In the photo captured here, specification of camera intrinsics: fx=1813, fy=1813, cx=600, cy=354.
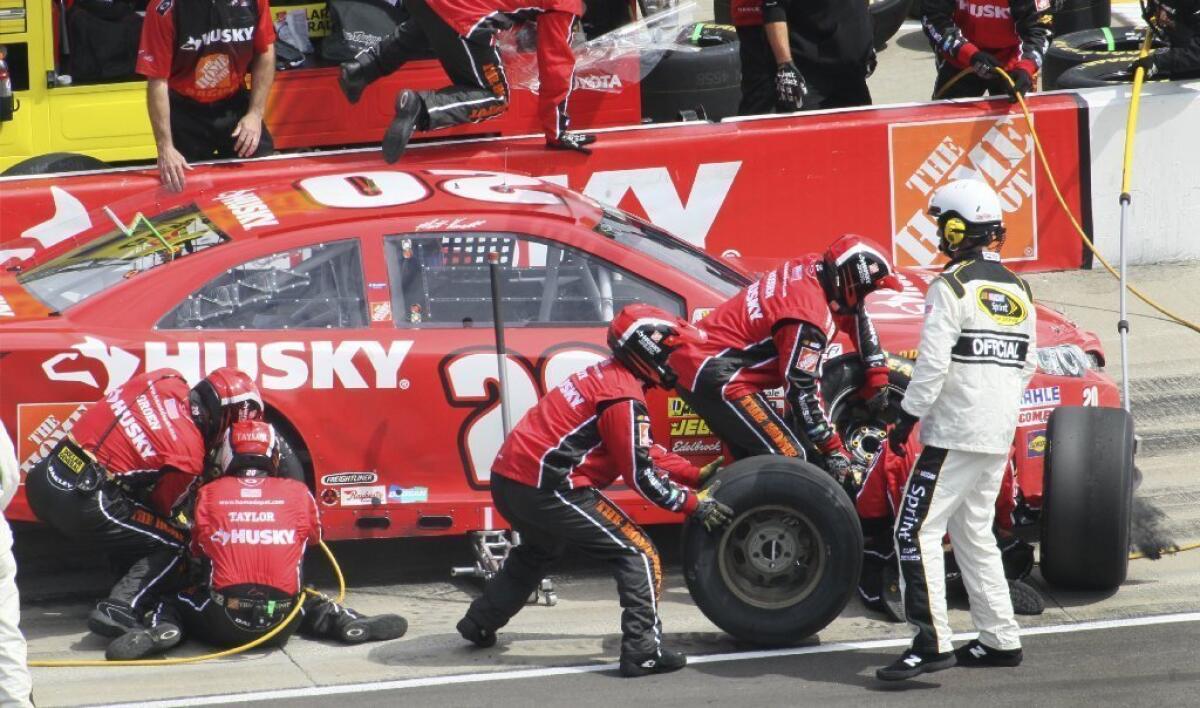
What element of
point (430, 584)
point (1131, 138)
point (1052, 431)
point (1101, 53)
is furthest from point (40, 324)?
point (1101, 53)

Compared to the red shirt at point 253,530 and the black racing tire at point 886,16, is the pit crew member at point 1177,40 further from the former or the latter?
the red shirt at point 253,530

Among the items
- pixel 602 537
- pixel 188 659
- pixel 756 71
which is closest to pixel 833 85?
pixel 756 71

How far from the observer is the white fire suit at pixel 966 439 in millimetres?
6594

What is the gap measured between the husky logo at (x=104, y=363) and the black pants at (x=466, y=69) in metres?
3.09

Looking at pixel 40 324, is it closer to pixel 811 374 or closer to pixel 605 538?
pixel 605 538

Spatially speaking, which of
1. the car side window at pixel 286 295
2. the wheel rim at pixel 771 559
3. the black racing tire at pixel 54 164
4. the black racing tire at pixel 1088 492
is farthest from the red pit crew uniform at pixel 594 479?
the black racing tire at pixel 54 164

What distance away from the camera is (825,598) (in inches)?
271

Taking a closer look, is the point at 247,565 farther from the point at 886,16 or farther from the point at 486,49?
the point at 886,16

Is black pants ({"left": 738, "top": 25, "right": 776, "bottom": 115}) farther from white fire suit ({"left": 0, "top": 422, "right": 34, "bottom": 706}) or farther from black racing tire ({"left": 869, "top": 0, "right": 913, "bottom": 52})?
white fire suit ({"left": 0, "top": 422, "right": 34, "bottom": 706})

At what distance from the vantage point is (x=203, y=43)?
32.0 feet

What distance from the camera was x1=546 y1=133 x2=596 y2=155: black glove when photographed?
1023cm

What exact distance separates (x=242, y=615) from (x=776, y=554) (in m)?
2.06

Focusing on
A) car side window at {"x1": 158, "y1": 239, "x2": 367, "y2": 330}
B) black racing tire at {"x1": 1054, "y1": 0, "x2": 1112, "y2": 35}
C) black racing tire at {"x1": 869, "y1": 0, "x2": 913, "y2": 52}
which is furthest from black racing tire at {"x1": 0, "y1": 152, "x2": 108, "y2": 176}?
black racing tire at {"x1": 1054, "y1": 0, "x2": 1112, "y2": 35}

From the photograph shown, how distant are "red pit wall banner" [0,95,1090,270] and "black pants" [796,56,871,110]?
0.60m
